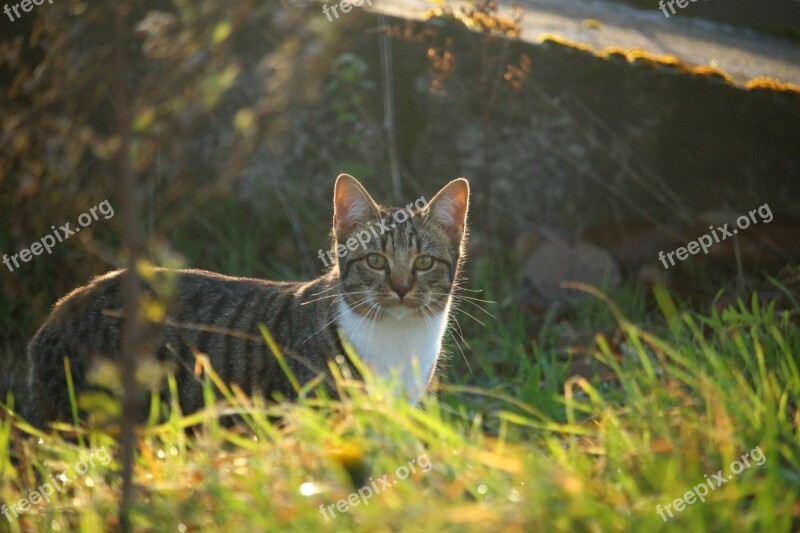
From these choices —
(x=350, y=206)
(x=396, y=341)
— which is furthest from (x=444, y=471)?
(x=350, y=206)

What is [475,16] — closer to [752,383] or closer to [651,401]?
[752,383]

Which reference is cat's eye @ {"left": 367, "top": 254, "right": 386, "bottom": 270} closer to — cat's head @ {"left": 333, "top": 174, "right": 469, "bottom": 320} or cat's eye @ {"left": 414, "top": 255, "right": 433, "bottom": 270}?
cat's head @ {"left": 333, "top": 174, "right": 469, "bottom": 320}

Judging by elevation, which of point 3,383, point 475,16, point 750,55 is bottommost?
point 3,383

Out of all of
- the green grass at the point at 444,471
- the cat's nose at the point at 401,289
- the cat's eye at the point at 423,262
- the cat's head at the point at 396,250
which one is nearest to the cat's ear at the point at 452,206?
the cat's head at the point at 396,250

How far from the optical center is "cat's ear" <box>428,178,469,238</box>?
4328mm

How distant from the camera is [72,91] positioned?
2855mm

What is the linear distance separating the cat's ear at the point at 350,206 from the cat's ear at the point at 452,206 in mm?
263

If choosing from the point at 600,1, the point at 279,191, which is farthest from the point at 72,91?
the point at 600,1

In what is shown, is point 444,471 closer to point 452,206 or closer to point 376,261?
point 376,261

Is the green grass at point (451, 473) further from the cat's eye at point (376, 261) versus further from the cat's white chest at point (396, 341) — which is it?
the cat's eye at point (376, 261)

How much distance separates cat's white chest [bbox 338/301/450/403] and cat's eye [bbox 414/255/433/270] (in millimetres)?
231

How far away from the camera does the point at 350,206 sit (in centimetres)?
428

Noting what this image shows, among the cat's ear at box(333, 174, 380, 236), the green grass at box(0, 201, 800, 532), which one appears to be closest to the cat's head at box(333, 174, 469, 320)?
the cat's ear at box(333, 174, 380, 236)

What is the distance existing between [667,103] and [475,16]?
125 centimetres
